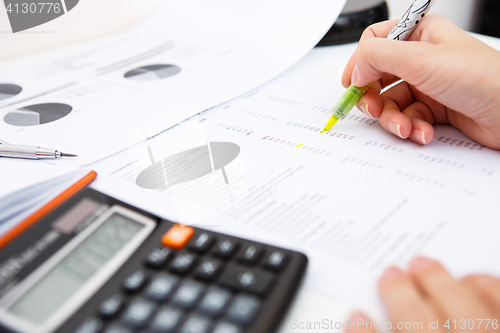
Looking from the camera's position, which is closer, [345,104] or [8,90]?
[345,104]

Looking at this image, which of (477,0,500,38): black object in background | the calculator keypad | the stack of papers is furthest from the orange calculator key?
(477,0,500,38): black object in background

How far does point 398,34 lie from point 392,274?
0.30 metres

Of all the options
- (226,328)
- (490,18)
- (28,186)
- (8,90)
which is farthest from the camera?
(490,18)

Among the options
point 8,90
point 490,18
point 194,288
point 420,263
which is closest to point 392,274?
point 420,263

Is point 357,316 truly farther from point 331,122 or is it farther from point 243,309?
point 331,122

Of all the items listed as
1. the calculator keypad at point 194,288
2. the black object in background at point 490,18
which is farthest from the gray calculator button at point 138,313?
the black object in background at point 490,18

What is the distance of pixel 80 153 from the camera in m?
0.43

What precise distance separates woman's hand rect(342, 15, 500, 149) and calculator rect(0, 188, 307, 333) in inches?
9.6

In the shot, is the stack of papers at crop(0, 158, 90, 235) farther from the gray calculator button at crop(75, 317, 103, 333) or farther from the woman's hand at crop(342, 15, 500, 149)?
the woman's hand at crop(342, 15, 500, 149)

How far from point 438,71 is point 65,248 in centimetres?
36

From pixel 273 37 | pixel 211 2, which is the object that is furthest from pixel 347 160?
pixel 211 2

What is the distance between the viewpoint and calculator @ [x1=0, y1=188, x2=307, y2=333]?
0.75ft

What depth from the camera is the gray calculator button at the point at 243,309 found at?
0.23 meters

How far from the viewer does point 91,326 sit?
224 millimetres
